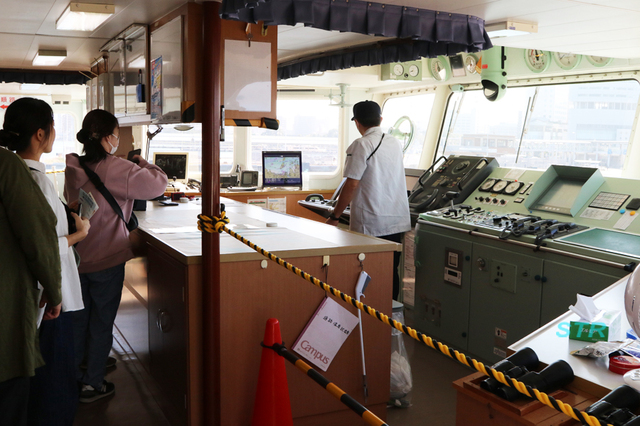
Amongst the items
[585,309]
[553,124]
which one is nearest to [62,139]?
[553,124]

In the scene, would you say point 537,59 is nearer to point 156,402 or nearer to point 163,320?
point 163,320

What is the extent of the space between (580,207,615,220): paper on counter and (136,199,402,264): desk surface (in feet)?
4.97

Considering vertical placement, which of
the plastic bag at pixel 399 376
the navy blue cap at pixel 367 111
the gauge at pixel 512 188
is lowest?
the plastic bag at pixel 399 376

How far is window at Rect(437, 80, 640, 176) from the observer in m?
5.05

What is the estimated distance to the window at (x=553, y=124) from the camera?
5.05 m

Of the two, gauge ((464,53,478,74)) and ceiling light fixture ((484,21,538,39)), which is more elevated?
gauge ((464,53,478,74))

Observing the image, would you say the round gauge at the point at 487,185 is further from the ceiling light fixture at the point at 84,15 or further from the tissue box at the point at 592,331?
the ceiling light fixture at the point at 84,15

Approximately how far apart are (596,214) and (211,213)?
8.34 ft

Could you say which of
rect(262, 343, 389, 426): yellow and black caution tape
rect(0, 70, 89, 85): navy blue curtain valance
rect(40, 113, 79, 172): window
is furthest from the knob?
rect(40, 113, 79, 172): window

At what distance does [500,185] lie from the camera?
441 centimetres

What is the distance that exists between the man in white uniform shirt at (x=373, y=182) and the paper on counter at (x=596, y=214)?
3.89 ft

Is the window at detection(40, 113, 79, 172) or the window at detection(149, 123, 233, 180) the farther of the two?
the window at detection(40, 113, 79, 172)

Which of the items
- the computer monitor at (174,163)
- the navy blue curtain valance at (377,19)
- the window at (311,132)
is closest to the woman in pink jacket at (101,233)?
the navy blue curtain valance at (377,19)

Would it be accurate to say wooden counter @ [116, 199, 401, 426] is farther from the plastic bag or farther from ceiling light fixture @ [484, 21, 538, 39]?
ceiling light fixture @ [484, 21, 538, 39]
